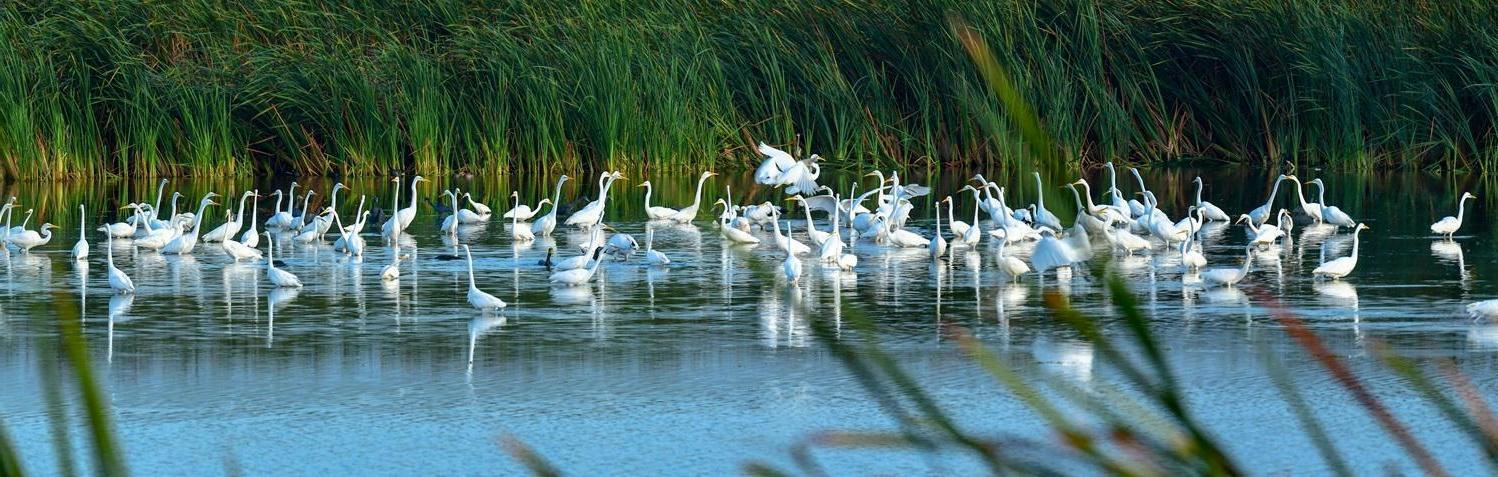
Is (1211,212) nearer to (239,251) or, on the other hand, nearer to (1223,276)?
(1223,276)

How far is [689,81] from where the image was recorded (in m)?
21.0

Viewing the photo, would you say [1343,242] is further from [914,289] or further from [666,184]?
[666,184]

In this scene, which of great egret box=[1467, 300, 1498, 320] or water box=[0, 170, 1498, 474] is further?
great egret box=[1467, 300, 1498, 320]

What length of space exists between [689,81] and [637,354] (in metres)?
12.8

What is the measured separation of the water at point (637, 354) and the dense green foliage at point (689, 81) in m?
6.83

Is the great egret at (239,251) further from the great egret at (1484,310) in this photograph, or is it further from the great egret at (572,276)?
the great egret at (1484,310)

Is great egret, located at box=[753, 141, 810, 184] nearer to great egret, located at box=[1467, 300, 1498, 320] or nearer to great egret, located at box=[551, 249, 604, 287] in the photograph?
great egret, located at box=[551, 249, 604, 287]

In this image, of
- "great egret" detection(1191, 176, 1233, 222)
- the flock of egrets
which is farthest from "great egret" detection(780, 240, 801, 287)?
"great egret" detection(1191, 176, 1233, 222)

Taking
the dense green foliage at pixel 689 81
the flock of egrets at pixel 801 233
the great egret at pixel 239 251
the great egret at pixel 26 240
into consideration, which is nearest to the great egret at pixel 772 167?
the flock of egrets at pixel 801 233

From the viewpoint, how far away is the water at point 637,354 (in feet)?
21.0

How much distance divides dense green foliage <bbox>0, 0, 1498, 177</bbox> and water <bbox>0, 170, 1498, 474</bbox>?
6833 millimetres

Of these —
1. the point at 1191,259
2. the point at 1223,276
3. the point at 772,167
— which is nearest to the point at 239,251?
the point at 772,167

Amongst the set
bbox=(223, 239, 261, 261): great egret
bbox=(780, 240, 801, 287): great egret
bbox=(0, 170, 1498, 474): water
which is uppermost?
bbox=(223, 239, 261, 261): great egret

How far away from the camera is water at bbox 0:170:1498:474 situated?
6410 millimetres
